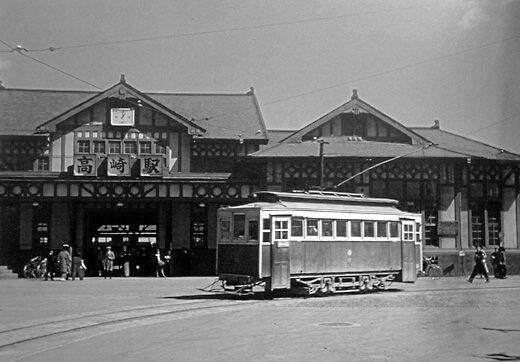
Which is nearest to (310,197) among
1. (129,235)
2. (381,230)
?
(381,230)

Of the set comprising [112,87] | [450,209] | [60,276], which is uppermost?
[112,87]

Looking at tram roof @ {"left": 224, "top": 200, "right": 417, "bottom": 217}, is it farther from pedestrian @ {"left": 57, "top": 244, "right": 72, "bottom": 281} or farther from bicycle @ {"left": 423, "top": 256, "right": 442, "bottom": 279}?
pedestrian @ {"left": 57, "top": 244, "right": 72, "bottom": 281}

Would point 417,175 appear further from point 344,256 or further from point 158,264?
point 158,264

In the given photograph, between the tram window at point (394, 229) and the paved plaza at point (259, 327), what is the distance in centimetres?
277

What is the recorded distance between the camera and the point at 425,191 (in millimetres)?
32750

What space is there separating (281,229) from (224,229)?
1.92 m

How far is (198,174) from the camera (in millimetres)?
32969

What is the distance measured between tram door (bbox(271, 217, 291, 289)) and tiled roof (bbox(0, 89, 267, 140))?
13501 mm

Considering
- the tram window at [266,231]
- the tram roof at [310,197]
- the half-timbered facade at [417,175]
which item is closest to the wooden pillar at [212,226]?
the half-timbered facade at [417,175]

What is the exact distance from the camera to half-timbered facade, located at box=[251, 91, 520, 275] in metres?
32.2

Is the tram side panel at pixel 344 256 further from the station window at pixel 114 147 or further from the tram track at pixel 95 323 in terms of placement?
the station window at pixel 114 147

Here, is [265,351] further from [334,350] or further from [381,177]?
[381,177]

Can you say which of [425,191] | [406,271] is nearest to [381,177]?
[425,191]

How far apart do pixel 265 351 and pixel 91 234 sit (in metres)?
26.0
